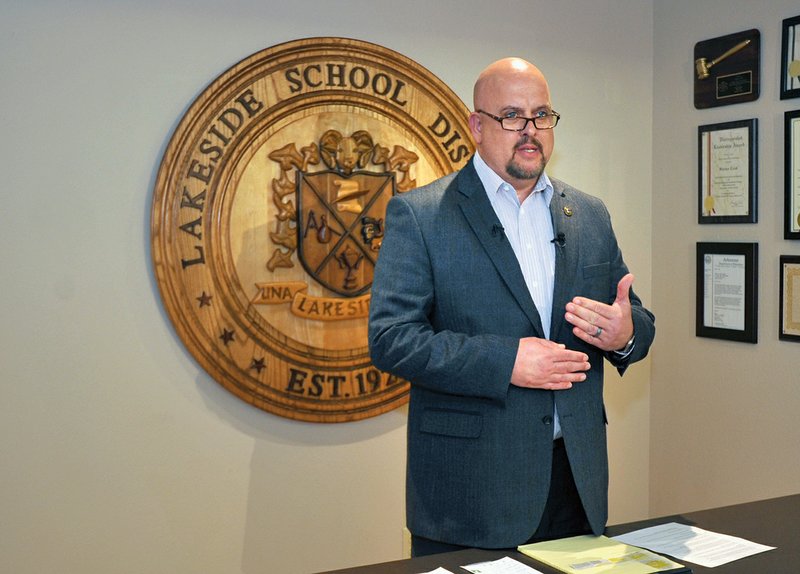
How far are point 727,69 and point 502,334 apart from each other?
6.05 feet

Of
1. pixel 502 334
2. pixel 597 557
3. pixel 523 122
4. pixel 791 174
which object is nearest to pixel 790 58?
pixel 791 174

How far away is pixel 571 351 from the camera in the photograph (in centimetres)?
209

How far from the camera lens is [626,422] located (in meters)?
3.91

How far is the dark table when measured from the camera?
178 cm

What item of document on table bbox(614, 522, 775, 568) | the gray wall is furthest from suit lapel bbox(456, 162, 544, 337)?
the gray wall

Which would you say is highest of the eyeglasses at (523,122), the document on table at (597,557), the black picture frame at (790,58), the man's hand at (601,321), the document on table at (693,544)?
the black picture frame at (790,58)

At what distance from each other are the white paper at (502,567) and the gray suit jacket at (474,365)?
0.96 feet

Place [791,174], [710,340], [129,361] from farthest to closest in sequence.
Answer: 1. [710,340]
2. [791,174]
3. [129,361]

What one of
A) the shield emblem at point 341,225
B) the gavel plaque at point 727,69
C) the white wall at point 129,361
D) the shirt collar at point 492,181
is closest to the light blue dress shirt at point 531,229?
the shirt collar at point 492,181

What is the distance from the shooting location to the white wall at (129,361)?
2734mm

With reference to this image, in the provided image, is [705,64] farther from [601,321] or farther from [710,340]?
[601,321]

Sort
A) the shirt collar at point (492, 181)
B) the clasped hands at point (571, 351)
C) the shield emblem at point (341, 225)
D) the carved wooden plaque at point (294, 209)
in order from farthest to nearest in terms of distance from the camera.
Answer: the shield emblem at point (341, 225) < the carved wooden plaque at point (294, 209) < the shirt collar at point (492, 181) < the clasped hands at point (571, 351)

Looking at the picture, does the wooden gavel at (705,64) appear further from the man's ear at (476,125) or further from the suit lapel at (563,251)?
the man's ear at (476,125)

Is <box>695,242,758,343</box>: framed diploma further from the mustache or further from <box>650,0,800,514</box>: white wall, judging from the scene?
the mustache
